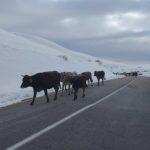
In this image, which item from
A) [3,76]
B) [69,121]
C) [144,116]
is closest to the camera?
[69,121]

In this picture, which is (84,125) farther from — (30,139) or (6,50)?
(6,50)

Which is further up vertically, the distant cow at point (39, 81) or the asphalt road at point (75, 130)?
the distant cow at point (39, 81)

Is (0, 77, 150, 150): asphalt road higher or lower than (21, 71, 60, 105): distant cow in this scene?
lower

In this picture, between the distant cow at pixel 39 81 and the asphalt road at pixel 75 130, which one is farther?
the distant cow at pixel 39 81

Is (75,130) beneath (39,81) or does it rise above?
beneath

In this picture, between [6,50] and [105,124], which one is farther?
[6,50]

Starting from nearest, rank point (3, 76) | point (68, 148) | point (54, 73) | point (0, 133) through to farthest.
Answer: point (68, 148) < point (0, 133) < point (54, 73) < point (3, 76)

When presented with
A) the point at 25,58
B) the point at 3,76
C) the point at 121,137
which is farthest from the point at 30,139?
the point at 25,58

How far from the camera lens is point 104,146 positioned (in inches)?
355

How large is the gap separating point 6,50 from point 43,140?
52.0 metres

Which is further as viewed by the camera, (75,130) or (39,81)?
(39,81)

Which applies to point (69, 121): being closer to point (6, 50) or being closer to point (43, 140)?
point (43, 140)

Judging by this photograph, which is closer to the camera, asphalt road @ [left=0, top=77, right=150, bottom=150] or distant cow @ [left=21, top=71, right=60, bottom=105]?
asphalt road @ [left=0, top=77, right=150, bottom=150]

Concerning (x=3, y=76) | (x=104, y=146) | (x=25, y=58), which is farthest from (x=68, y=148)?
(x=25, y=58)
